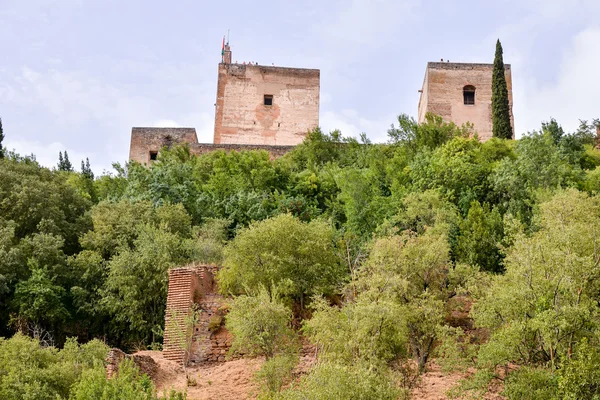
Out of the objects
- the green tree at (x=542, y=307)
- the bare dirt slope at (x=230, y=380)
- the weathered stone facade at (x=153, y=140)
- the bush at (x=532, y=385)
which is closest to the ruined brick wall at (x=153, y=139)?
the weathered stone facade at (x=153, y=140)

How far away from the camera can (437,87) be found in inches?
1444

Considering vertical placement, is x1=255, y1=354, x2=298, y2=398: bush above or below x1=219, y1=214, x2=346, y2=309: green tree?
below

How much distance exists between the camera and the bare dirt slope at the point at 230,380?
55.3ft

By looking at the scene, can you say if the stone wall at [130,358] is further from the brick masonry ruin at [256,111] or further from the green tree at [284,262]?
the brick masonry ruin at [256,111]

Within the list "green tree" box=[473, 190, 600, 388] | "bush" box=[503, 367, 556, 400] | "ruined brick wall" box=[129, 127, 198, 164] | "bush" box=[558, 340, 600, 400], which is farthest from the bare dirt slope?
"ruined brick wall" box=[129, 127, 198, 164]

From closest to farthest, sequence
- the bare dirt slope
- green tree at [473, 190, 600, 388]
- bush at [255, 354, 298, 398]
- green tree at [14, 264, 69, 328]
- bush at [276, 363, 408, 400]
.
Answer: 1. bush at [276, 363, 408, 400]
2. green tree at [473, 190, 600, 388]
3. bush at [255, 354, 298, 398]
4. the bare dirt slope
5. green tree at [14, 264, 69, 328]

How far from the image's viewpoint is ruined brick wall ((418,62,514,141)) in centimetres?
3609

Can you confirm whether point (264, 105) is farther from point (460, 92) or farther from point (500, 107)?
point (500, 107)

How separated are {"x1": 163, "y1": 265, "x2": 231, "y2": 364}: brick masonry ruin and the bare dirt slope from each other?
0.33 meters

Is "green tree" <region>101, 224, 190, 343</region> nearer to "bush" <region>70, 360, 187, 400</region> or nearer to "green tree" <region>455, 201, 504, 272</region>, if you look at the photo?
"bush" <region>70, 360, 187, 400</region>

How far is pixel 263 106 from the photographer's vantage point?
38.0 meters

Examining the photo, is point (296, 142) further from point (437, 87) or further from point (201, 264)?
point (201, 264)

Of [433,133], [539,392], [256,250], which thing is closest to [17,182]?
[256,250]

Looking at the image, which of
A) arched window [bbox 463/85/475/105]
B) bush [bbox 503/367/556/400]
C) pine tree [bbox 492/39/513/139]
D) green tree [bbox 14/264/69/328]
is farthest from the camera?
arched window [bbox 463/85/475/105]
